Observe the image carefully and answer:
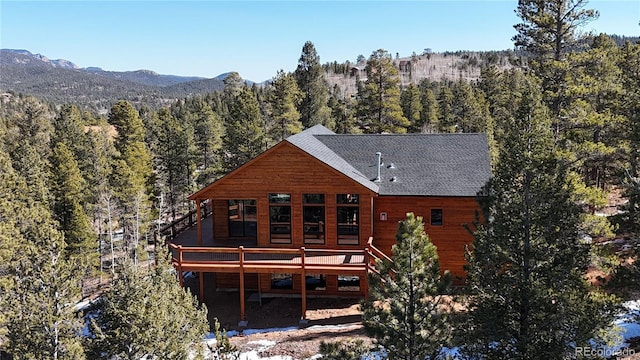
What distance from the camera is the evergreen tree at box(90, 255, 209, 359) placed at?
10234 mm

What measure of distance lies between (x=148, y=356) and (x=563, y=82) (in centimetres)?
1611

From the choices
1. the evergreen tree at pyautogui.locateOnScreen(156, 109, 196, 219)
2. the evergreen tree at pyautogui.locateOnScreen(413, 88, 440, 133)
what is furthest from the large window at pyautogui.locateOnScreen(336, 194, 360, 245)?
the evergreen tree at pyautogui.locateOnScreen(413, 88, 440, 133)

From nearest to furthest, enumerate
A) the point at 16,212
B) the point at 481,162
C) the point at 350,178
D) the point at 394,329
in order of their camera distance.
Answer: the point at 394,329
the point at 350,178
the point at 481,162
the point at 16,212

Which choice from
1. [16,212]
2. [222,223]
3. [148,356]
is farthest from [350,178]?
[16,212]

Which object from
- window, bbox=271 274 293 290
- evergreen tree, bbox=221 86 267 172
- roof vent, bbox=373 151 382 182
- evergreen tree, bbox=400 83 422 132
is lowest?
window, bbox=271 274 293 290

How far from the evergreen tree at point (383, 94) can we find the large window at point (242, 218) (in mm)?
18002

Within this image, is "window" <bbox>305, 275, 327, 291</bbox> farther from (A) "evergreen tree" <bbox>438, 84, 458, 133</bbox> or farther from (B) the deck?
(A) "evergreen tree" <bbox>438, 84, 458, 133</bbox>

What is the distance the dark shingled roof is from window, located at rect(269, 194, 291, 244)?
7.58ft

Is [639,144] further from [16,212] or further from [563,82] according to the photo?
[16,212]

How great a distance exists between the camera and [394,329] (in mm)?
7910

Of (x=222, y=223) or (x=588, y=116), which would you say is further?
(x=222, y=223)

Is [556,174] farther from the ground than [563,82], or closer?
closer

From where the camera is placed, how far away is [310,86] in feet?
127

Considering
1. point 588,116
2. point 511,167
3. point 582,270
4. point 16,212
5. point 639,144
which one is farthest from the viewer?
point 16,212
